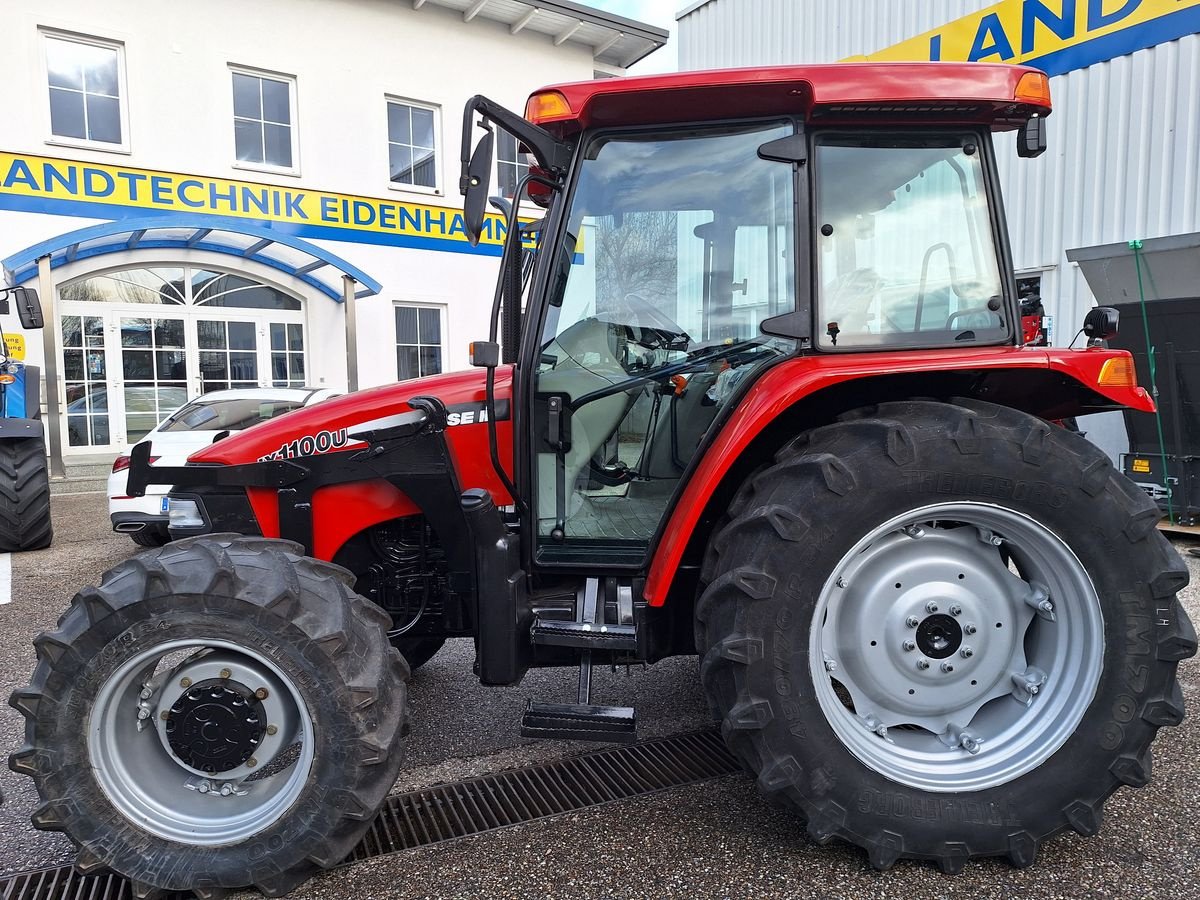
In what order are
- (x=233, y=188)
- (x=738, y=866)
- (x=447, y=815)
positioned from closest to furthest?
(x=738, y=866) → (x=447, y=815) → (x=233, y=188)

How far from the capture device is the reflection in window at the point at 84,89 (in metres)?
10.0

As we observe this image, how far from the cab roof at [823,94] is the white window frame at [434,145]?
36.2 feet

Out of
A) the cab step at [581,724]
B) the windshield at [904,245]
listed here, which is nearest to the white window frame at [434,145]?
the windshield at [904,245]

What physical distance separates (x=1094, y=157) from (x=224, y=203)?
414 inches

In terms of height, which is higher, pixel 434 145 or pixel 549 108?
pixel 434 145

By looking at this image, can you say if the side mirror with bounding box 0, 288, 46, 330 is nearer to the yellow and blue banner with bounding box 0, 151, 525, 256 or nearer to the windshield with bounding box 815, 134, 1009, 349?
the yellow and blue banner with bounding box 0, 151, 525, 256

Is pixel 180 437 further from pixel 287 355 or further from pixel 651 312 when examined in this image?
pixel 651 312

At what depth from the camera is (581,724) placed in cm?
220

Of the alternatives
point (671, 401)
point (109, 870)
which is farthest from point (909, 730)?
point (109, 870)

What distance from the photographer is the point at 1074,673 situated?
2129mm

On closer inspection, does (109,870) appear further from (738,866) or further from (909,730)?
(909,730)

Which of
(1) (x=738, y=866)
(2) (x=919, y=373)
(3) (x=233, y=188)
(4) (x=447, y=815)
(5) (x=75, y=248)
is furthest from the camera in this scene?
(3) (x=233, y=188)

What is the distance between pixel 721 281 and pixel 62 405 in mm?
10738

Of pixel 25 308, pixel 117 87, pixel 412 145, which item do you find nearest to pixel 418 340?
pixel 412 145
